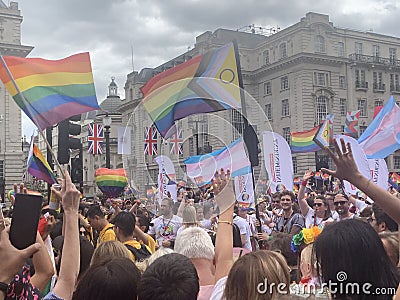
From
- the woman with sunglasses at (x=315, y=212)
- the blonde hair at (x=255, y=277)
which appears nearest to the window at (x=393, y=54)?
the woman with sunglasses at (x=315, y=212)

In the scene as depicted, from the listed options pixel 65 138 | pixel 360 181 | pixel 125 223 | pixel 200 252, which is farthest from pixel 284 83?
pixel 360 181

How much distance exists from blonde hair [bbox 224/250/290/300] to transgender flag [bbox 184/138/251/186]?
1734 millimetres

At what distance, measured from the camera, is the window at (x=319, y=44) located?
191 ft

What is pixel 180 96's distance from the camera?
482 centimetres

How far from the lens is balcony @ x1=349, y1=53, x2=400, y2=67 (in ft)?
203

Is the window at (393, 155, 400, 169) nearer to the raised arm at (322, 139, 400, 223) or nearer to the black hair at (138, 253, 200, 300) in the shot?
the raised arm at (322, 139, 400, 223)

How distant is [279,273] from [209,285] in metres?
1.14

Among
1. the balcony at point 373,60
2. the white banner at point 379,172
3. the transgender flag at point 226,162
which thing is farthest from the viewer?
the balcony at point 373,60

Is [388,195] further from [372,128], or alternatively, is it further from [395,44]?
[395,44]

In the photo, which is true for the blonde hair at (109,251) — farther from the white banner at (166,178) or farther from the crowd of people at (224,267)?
the white banner at (166,178)

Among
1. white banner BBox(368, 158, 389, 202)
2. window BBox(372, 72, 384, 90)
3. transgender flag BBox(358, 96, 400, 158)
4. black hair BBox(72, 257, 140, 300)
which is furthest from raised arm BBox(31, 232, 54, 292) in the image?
window BBox(372, 72, 384, 90)

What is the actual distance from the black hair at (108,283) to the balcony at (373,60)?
61112 millimetres

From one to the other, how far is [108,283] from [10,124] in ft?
176

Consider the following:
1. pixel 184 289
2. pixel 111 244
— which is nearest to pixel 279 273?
pixel 184 289
